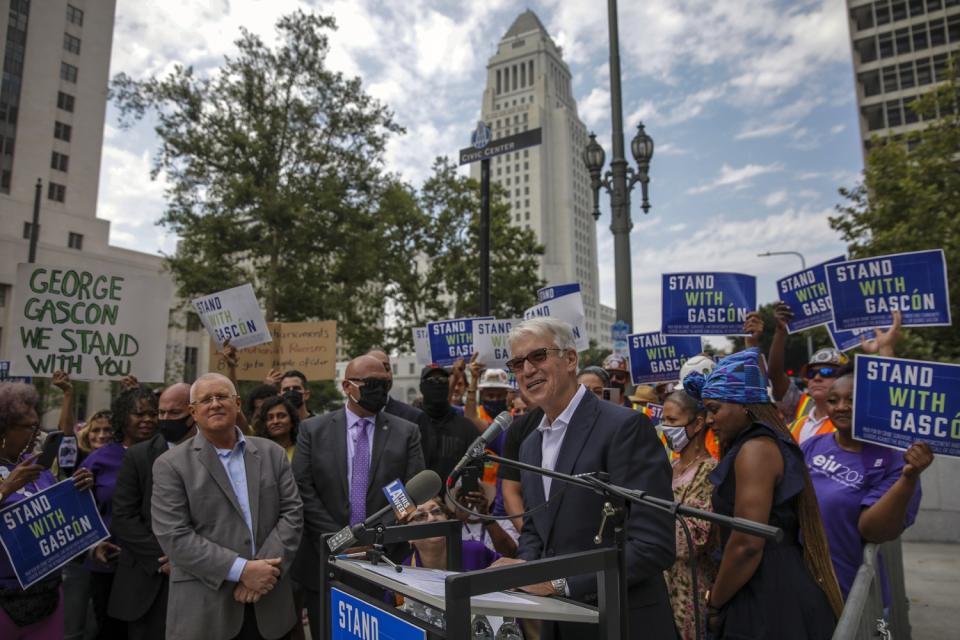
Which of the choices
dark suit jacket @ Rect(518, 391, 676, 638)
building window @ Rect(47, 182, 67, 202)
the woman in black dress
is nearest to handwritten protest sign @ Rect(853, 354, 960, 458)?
the woman in black dress

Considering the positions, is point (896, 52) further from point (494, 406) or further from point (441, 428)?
point (441, 428)

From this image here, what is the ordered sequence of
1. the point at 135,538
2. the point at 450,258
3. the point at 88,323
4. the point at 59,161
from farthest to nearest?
1. the point at 59,161
2. the point at 450,258
3. the point at 88,323
4. the point at 135,538

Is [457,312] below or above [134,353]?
above

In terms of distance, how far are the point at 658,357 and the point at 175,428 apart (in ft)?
18.3

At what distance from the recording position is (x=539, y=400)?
2.74 metres

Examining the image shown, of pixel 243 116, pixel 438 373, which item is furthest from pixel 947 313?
pixel 243 116

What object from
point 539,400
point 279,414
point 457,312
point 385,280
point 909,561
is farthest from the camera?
point 457,312

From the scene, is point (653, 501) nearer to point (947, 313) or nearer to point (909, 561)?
point (947, 313)

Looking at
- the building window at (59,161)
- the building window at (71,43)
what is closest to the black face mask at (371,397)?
the building window at (59,161)

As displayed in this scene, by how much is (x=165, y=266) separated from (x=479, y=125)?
14.6 m

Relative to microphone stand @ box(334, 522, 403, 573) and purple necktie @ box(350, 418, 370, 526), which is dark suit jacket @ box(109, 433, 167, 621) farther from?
microphone stand @ box(334, 522, 403, 573)

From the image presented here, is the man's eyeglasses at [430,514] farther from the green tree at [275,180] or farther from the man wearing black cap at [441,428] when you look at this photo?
the green tree at [275,180]

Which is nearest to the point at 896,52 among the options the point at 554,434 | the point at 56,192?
the point at 554,434

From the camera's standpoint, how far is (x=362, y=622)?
184 centimetres
